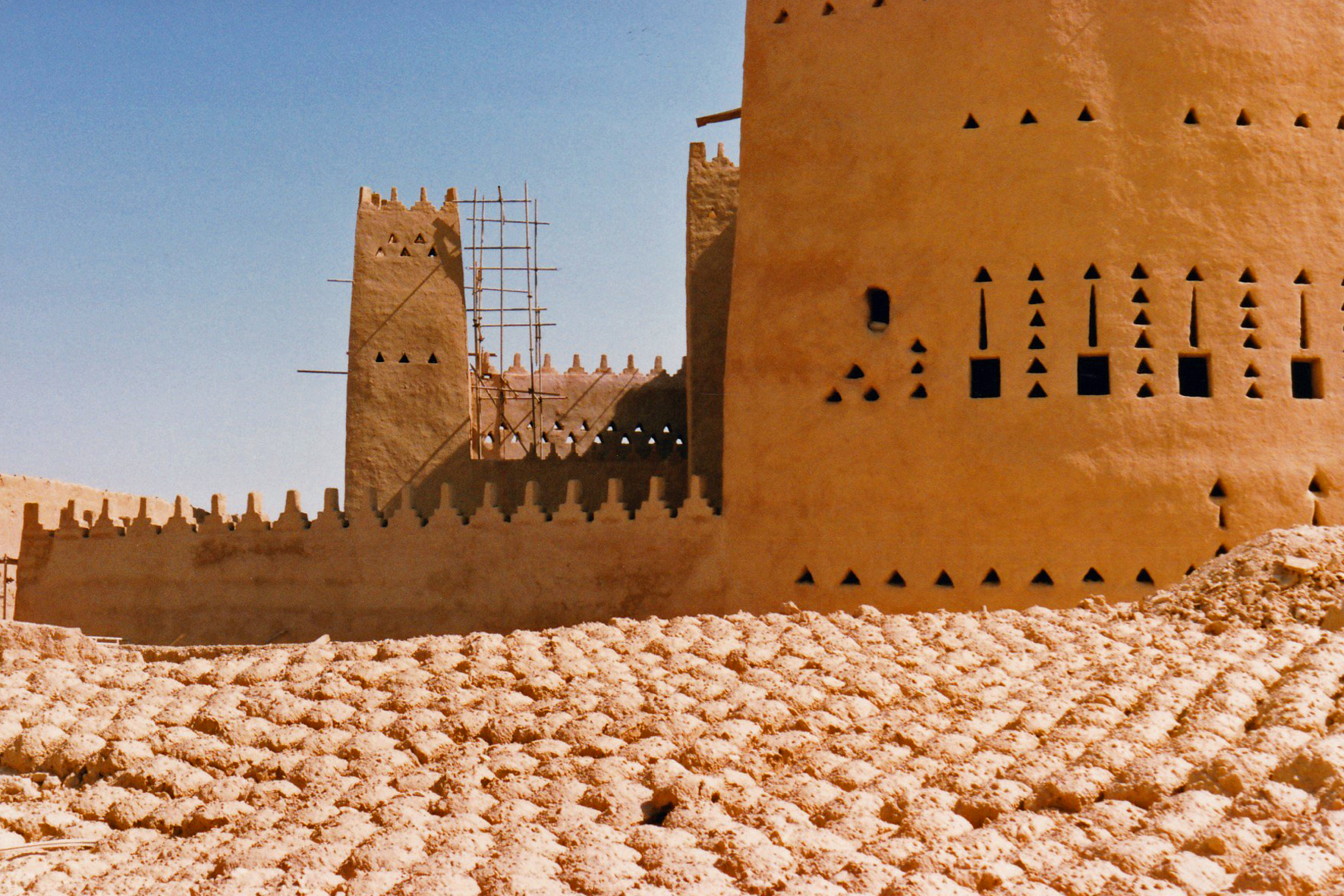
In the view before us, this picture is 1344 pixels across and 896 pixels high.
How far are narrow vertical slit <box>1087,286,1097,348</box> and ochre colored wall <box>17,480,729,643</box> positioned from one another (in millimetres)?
3029

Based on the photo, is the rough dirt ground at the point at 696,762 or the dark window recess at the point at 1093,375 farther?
the dark window recess at the point at 1093,375

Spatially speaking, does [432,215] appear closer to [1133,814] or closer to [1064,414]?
[1064,414]

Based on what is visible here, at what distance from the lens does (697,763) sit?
17.2 feet

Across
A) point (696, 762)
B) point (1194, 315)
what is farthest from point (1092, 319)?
point (696, 762)

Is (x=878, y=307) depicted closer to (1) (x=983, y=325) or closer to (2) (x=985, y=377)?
(1) (x=983, y=325)

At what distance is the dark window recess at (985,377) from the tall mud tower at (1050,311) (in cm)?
2

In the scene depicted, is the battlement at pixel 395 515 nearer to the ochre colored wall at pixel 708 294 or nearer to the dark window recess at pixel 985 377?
the ochre colored wall at pixel 708 294

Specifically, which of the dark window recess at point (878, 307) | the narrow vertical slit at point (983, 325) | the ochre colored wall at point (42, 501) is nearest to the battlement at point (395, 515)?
the dark window recess at point (878, 307)

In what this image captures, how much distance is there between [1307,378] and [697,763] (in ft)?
23.8

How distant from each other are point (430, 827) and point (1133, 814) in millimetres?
2278

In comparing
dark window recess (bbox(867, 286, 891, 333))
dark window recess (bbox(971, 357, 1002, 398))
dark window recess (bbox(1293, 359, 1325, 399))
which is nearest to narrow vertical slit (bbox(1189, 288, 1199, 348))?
dark window recess (bbox(1293, 359, 1325, 399))

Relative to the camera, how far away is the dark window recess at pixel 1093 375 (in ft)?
34.7

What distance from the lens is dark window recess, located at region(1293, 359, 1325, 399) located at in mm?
10586

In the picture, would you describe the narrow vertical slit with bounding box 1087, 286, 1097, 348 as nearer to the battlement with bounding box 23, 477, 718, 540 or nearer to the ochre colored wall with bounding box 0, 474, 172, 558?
the battlement with bounding box 23, 477, 718, 540
